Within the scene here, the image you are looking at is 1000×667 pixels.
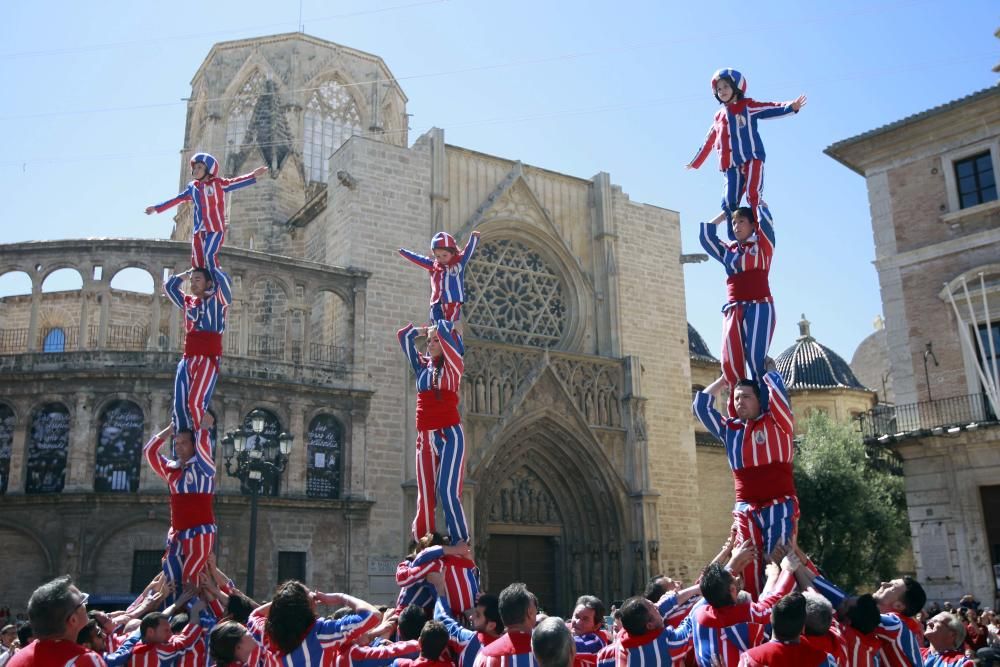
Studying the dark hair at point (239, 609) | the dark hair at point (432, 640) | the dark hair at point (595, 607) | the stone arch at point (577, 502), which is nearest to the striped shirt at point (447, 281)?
the dark hair at point (239, 609)

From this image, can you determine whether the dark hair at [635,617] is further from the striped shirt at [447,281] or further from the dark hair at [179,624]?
the striped shirt at [447,281]

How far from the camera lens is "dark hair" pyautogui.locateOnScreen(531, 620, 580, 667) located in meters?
4.52

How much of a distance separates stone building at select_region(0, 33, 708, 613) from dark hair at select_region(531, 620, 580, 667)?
1743 centimetres

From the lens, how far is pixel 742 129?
30.0ft

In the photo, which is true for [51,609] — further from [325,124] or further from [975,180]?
[325,124]

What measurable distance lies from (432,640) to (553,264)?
2322 centimetres

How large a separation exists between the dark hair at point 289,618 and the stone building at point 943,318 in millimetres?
18935

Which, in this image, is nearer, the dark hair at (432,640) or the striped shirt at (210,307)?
the dark hair at (432,640)

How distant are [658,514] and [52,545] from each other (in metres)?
15.1

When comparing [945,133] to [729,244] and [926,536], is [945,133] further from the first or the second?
[729,244]

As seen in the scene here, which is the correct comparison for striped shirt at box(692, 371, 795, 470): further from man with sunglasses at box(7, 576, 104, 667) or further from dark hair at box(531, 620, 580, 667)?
man with sunglasses at box(7, 576, 104, 667)

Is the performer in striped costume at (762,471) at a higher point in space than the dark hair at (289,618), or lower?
higher

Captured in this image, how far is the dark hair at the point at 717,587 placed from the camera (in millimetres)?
5742

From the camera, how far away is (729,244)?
876 centimetres
